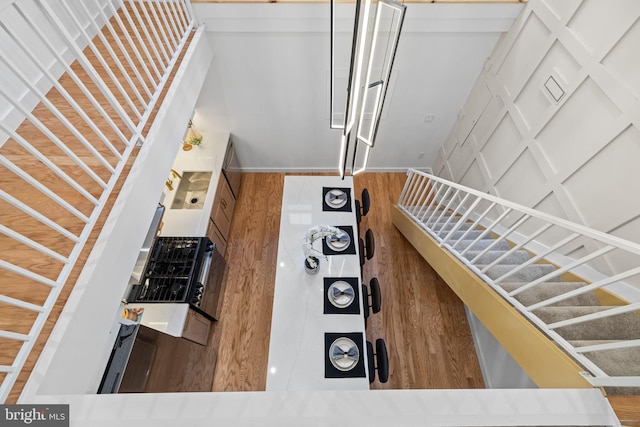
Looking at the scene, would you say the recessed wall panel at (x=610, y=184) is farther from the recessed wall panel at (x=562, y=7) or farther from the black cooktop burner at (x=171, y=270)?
the black cooktop burner at (x=171, y=270)

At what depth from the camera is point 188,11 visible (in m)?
2.65

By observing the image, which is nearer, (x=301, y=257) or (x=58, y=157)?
(x=58, y=157)

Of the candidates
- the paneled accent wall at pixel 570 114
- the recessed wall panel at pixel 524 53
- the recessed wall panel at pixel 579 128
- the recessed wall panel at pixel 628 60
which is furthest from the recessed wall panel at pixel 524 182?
the recessed wall panel at pixel 628 60

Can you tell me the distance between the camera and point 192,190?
356cm

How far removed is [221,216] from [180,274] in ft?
3.83

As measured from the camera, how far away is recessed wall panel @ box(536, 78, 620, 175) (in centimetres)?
201

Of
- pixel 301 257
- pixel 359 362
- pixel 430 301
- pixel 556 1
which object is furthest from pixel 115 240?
pixel 556 1

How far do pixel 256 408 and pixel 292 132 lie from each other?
3462mm

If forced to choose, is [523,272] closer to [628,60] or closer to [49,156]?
[628,60]

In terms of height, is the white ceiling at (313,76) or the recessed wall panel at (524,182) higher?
the white ceiling at (313,76)

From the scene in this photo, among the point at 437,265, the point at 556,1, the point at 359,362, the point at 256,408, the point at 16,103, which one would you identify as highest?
the point at 556,1

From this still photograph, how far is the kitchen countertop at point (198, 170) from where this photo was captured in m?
3.18

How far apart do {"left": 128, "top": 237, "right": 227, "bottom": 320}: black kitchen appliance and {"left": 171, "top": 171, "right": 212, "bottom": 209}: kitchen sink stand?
62cm

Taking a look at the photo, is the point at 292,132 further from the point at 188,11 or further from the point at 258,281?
the point at 258,281
